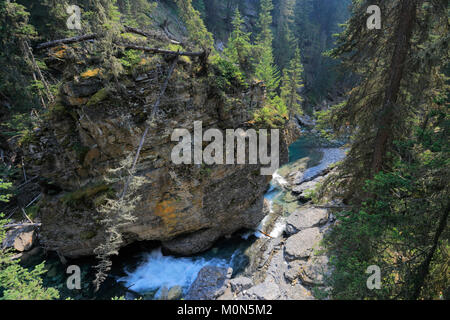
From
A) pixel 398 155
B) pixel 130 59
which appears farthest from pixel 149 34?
pixel 398 155

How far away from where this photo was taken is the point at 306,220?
457 inches

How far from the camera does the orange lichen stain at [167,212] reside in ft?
30.9

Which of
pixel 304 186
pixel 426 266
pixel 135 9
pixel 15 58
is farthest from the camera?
pixel 135 9

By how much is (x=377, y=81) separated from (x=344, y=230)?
5.17m

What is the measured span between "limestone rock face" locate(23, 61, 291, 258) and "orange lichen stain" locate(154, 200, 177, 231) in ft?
0.17

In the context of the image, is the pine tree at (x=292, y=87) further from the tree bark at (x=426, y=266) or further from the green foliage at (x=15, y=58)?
the green foliage at (x=15, y=58)

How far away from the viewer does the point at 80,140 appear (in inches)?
328

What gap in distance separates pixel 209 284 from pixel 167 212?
4212 millimetres

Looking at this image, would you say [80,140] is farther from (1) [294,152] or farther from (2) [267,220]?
(1) [294,152]

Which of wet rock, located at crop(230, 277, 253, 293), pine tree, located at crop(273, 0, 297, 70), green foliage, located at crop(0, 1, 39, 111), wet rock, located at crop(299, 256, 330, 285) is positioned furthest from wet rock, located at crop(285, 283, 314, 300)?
pine tree, located at crop(273, 0, 297, 70)

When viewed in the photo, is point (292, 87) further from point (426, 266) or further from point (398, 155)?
point (426, 266)

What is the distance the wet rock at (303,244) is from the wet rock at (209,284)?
3583 mm

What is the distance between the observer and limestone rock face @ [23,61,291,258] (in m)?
7.88

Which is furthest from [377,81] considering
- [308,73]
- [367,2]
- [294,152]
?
[308,73]
